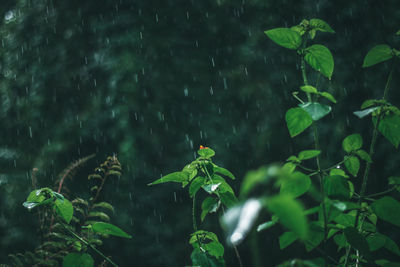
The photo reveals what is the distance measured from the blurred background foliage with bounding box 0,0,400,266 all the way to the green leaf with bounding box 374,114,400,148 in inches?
94.0

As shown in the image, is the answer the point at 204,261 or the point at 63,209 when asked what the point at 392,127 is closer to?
the point at 204,261

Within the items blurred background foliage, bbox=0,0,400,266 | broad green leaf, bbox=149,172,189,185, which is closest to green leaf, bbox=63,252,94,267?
broad green leaf, bbox=149,172,189,185

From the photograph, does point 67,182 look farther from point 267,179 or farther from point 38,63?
point 267,179

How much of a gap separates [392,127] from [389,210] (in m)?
0.22

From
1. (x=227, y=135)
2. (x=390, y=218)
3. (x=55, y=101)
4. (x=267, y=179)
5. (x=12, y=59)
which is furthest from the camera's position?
(x=12, y=59)

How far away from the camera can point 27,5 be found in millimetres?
4125

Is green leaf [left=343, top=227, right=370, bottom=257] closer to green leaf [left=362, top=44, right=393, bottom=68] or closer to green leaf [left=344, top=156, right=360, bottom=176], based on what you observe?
green leaf [left=344, top=156, right=360, bottom=176]

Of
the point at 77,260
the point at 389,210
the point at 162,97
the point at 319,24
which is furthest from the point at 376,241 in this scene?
the point at 162,97

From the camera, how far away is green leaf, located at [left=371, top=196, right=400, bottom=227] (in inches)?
27.4

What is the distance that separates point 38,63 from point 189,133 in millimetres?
2168

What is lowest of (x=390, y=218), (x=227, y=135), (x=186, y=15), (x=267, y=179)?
(x=227, y=135)

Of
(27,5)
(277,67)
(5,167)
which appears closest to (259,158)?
(277,67)

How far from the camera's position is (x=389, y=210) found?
0.70m

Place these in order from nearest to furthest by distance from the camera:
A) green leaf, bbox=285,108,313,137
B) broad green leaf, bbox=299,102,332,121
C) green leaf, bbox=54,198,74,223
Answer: broad green leaf, bbox=299,102,332,121
green leaf, bbox=285,108,313,137
green leaf, bbox=54,198,74,223
